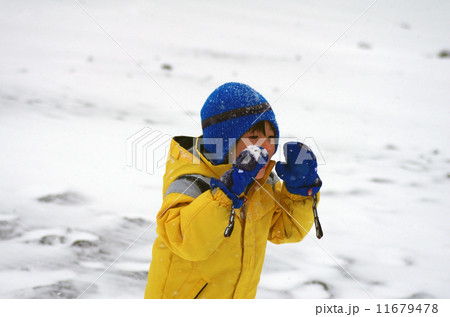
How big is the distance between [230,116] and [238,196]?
32 centimetres

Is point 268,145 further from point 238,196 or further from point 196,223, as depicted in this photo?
point 196,223

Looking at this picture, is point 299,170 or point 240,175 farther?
point 299,170

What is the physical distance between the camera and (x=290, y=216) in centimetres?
146

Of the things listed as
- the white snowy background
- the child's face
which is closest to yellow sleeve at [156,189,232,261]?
the child's face

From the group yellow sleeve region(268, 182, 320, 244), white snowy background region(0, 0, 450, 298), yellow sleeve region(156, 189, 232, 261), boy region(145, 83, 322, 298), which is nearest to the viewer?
yellow sleeve region(156, 189, 232, 261)

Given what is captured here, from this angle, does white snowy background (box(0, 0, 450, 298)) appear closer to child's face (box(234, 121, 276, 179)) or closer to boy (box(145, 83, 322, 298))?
boy (box(145, 83, 322, 298))

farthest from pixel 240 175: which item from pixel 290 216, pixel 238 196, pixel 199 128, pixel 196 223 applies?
pixel 199 128

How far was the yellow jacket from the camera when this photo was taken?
1194 millimetres

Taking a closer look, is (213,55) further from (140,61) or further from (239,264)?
(239,264)

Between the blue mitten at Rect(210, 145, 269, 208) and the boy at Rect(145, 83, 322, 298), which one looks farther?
the boy at Rect(145, 83, 322, 298)

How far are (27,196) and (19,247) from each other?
0.52 meters

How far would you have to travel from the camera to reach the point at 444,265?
2.36 metres

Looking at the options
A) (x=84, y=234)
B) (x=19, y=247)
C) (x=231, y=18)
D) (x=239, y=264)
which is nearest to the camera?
(x=239, y=264)

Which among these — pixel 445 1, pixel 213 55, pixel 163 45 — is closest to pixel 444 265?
pixel 213 55
